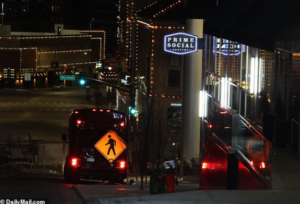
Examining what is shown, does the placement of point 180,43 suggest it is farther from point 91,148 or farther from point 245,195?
point 245,195

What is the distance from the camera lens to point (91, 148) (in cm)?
2177

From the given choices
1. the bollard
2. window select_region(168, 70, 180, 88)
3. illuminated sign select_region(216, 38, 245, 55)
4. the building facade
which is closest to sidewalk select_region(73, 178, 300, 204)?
the bollard

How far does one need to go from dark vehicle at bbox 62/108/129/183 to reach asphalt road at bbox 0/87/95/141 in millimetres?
23158

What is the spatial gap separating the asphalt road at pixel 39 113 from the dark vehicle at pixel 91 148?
23.2 m

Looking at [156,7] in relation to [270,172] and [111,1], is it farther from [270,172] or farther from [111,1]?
[111,1]

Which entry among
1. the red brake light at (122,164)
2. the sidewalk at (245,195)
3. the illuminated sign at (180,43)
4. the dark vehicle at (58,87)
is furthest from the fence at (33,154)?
the dark vehicle at (58,87)

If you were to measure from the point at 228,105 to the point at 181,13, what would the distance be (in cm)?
921

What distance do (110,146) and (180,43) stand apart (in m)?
7.70

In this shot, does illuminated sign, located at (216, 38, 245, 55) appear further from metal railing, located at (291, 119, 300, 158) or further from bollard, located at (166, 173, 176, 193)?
bollard, located at (166, 173, 176, 193)

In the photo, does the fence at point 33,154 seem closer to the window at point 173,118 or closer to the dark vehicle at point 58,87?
the window at point 173,118

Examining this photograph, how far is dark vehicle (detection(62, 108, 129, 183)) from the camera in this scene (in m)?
21.7

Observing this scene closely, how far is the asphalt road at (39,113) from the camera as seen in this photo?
47172 mm

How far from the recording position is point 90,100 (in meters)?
71.2

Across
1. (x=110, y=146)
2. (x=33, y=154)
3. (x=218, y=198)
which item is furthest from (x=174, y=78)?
(x=218, y=198)
